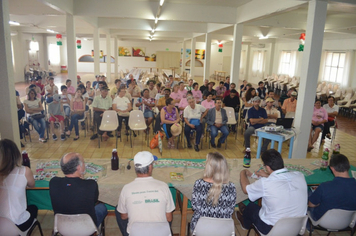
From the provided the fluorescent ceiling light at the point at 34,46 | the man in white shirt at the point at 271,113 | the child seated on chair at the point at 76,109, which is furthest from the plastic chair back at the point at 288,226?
the fluorescent ceiling light at the point at 34,46

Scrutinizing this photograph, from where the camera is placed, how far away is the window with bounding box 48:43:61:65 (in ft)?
86.0

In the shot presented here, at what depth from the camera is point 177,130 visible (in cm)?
637

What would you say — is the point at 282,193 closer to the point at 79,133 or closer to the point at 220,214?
the point at 220,214

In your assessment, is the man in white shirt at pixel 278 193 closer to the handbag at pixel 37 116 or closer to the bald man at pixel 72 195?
the bald man at pixel 72 195

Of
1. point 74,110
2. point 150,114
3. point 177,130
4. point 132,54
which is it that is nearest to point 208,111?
point 177,130

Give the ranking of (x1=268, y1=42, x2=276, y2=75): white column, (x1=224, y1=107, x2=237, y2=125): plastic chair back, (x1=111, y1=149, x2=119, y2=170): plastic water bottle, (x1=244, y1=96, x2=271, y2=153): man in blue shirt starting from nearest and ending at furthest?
(x1=111, y1=149, x2=119, y2=170): plastic water bottle
(x1=244, y1=96, x2=271, y2=153): man in blue shirt
(x1=224, y1=107, x2=237, y2=125): plastic chair back
(x1=268, y1=42, x2=276, y2=75): white column

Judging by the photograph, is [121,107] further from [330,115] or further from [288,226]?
[330,115]

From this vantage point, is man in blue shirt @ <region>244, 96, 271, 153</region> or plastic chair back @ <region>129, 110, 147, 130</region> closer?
man in blue shirt @ <region>244, 96, 271, 153</region>

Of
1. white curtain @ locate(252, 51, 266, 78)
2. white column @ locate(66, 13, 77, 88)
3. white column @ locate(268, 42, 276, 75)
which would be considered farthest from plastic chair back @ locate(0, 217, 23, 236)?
white curtain @ locate(252, 51, 266, 78)

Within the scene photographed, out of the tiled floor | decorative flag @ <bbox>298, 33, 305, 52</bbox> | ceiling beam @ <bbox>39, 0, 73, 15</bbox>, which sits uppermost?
ceiling beam @ <bbox>39, 0, 73, 15</bbox>

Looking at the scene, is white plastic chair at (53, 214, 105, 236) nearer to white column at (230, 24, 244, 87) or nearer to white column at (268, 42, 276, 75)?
white column at (230, 24, 244, 87)

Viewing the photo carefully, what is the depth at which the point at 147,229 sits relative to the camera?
2262mm

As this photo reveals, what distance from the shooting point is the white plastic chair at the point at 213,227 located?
2416mm

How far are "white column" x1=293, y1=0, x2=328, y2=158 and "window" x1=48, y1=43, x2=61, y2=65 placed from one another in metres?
25.7
